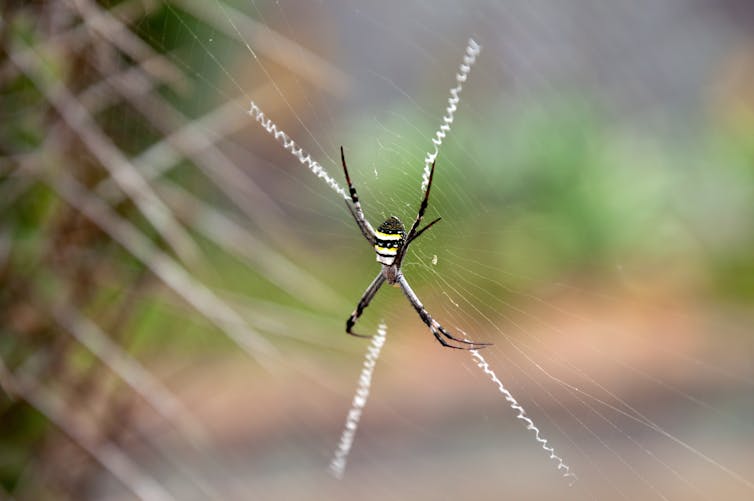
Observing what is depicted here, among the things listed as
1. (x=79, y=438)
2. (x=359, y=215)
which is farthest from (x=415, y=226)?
(x=79, y=438)

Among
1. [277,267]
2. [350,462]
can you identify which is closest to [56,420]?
[277,267]

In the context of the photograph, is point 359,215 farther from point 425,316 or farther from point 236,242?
point 425,316

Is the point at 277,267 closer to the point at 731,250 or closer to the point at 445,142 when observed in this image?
the point at 445,142

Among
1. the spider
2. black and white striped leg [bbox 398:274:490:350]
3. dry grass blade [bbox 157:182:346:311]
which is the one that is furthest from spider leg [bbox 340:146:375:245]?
black and white striped leg [bbox 398:274:490:350]

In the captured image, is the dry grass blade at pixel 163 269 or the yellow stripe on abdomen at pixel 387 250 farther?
the yellow stripe on abdomen at pixel 387 250

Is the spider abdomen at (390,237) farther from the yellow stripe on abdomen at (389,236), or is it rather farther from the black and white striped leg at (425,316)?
the black and white striped leg at (425,316)

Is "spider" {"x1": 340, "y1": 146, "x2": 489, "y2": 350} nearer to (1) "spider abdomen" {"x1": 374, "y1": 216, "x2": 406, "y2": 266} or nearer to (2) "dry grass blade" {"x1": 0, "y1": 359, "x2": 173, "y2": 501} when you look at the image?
(1) "spider abdomen" {"x1": 374, "y1": 216, "x2": 406, "y2": 266}

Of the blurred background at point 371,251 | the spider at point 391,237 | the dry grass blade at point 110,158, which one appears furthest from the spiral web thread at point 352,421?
the dry grass blade at point 110,158
